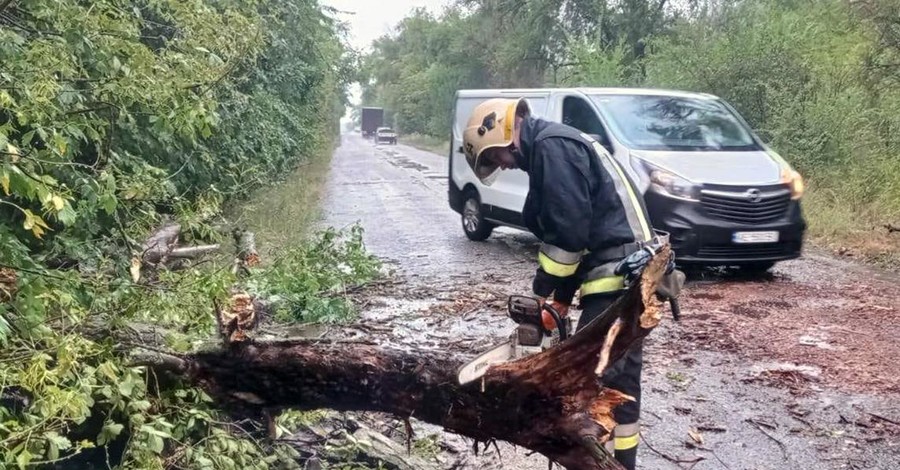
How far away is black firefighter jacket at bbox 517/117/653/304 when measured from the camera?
11.0ft

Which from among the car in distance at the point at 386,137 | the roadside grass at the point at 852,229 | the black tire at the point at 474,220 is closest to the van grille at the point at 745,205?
the roadside grass at the point at 852,229

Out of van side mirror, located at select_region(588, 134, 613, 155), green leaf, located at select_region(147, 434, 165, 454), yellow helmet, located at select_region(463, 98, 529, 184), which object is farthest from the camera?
van side mirror, located at select_region(588, 134, 613, 155)

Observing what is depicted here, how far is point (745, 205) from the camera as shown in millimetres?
7398

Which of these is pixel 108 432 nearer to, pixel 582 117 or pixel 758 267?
pixel 582 117

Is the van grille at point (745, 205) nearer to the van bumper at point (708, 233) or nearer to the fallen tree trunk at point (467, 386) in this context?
the van bumper at point (708, 233)

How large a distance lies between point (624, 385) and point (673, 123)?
548 cm

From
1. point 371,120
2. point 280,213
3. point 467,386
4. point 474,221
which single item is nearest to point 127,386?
point 467,386

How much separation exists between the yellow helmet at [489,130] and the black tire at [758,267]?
4856 mm

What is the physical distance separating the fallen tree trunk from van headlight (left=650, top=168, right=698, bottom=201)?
4687 millimetres

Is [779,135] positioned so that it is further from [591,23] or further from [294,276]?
[591,23]

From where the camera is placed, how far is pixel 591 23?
102 feet

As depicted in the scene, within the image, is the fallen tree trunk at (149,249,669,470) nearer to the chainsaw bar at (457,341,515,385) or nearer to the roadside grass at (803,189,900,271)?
the chainsaw bar at (457,341,515,385)

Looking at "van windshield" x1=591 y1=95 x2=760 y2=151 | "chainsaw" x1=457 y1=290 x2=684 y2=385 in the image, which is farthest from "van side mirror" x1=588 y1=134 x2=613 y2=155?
"chainsaw" x1=457 y1=290 x2=684 y2=385

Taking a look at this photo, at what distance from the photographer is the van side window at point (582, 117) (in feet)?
27.3
